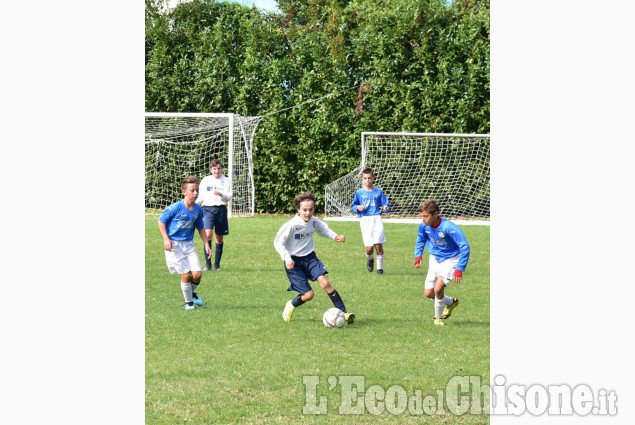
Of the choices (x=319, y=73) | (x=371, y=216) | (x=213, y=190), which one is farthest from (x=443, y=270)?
(x=319, y=73)

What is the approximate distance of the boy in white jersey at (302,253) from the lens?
8.41m

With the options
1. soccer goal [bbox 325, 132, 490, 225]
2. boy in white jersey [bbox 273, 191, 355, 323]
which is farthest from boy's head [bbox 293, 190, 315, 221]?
soccer goal [bbox 325, 132, 490, 225]

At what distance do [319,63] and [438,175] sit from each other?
181 inches

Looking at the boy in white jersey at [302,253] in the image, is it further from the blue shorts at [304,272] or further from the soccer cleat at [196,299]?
the soccer cleat at [196,299]

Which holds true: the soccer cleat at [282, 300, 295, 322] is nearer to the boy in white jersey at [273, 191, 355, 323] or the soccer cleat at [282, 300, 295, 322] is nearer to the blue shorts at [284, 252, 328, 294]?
the boy in white jersey at [273, 191, 355, 323]

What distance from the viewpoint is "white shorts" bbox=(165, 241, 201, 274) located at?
898cm

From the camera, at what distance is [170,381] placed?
6.14m

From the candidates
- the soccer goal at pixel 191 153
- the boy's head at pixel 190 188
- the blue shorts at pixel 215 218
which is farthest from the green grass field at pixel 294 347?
the soccer goal at pixel 191 153

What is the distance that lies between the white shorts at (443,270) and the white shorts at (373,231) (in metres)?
3.38

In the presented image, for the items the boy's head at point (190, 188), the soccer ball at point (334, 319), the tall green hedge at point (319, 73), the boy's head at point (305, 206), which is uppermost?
the tall green hedge at point (319, 73)

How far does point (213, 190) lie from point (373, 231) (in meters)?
2.64

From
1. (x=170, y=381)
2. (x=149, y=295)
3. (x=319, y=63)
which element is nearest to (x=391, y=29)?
(x=319, y=63)

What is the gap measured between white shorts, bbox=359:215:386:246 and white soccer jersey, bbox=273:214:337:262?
332 centimetres
